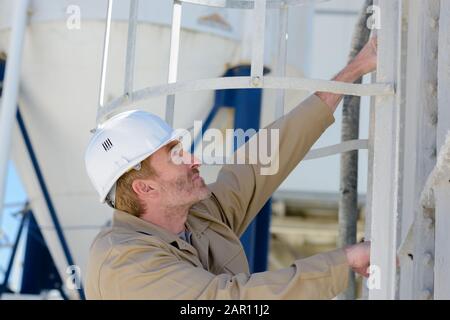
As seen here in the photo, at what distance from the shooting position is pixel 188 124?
19.7 ft

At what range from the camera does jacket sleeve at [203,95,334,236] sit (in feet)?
9.55

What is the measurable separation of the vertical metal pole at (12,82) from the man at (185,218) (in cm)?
337

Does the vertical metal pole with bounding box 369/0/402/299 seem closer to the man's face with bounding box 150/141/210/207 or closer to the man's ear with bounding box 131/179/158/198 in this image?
the man's face with bounding box 150/141/210/207

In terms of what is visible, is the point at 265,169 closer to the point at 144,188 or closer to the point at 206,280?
the point at 144,188

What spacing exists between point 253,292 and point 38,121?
14.9ft

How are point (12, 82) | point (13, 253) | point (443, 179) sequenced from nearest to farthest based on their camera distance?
1. point (443, 179)
2. point (12, 82)
3. point (13, 253)

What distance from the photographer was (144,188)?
2842 mm

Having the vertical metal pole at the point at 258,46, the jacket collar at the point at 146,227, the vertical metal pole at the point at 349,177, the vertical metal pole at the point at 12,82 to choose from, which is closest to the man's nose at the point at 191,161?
the jacket collar at the point at 146,227

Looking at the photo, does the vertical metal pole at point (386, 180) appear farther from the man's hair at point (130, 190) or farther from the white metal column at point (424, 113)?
the man's hair at point (130, 190)

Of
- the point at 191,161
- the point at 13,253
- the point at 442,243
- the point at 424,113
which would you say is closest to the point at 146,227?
the point at 191,161

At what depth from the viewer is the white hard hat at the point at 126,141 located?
9.03 feet

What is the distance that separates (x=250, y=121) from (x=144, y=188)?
3657 millimetres

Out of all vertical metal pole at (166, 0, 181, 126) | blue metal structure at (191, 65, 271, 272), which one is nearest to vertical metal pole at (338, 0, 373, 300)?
vertical metal pole at (166, 0, 181, 126)
